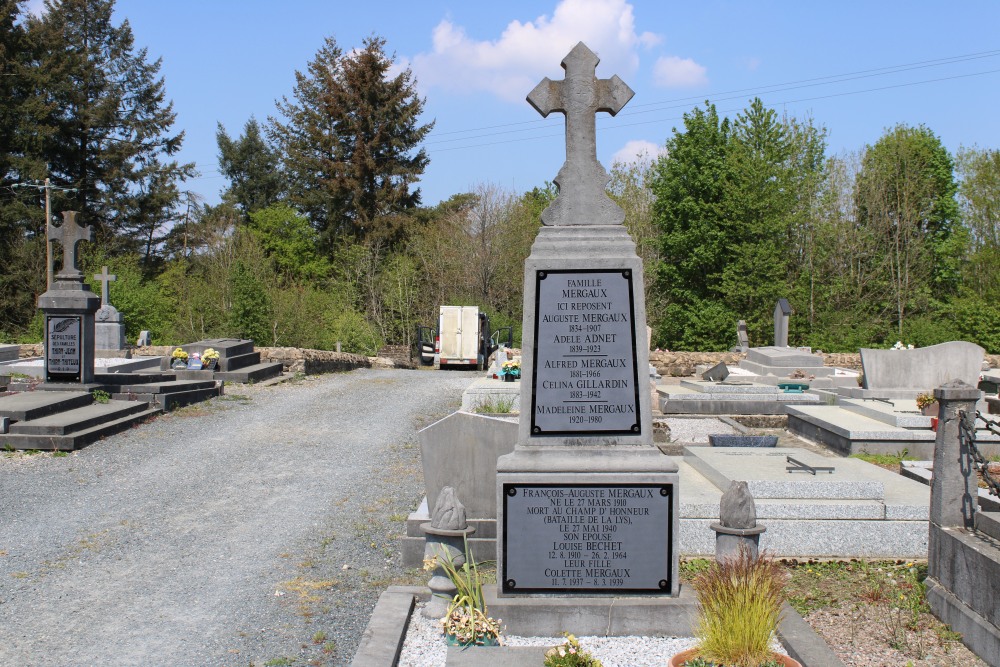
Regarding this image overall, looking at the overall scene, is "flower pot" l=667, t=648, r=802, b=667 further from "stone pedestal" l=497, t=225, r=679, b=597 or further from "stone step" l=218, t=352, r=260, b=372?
"stone step" l=218, t=352, r=260, b=372

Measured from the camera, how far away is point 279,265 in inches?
1826

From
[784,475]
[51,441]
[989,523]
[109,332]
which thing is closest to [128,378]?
[51,441]

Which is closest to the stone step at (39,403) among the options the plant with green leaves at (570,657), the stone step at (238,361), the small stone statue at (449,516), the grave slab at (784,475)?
the stone step at (238,361)

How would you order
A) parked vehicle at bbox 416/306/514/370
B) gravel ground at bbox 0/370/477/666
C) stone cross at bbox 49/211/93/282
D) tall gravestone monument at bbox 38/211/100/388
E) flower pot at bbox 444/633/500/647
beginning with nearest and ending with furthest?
1. flower pot at bbox 444/633/500/647
2. gravel ground at bbox 0/370/477/666
3. tall gravestone monument at bbox 38/211/100/388
4. stone cross at bbox 49/211/93/282
5. parked vehicle at bbox 416/306/514/370

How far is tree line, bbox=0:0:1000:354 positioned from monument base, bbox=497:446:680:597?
25.9 m

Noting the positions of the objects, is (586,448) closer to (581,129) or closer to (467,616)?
(467,616)

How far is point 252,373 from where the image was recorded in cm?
1995

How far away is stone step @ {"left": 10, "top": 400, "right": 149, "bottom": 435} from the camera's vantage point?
1154 centimetres

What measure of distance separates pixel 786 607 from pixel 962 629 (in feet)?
3.49

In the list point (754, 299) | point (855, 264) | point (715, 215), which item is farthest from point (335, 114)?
point (855, 264)

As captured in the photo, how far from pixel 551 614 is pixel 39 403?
33.9 ft

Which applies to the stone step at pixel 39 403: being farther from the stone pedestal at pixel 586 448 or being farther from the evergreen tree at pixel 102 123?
the evergreen tree at pixel 102 123

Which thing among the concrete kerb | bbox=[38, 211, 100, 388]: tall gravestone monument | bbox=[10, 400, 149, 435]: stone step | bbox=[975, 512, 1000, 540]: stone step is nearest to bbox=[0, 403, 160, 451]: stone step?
bbox=[10, 400, 149, 435]: stone step

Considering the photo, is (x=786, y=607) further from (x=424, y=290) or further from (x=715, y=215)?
(x=424, y=290)
